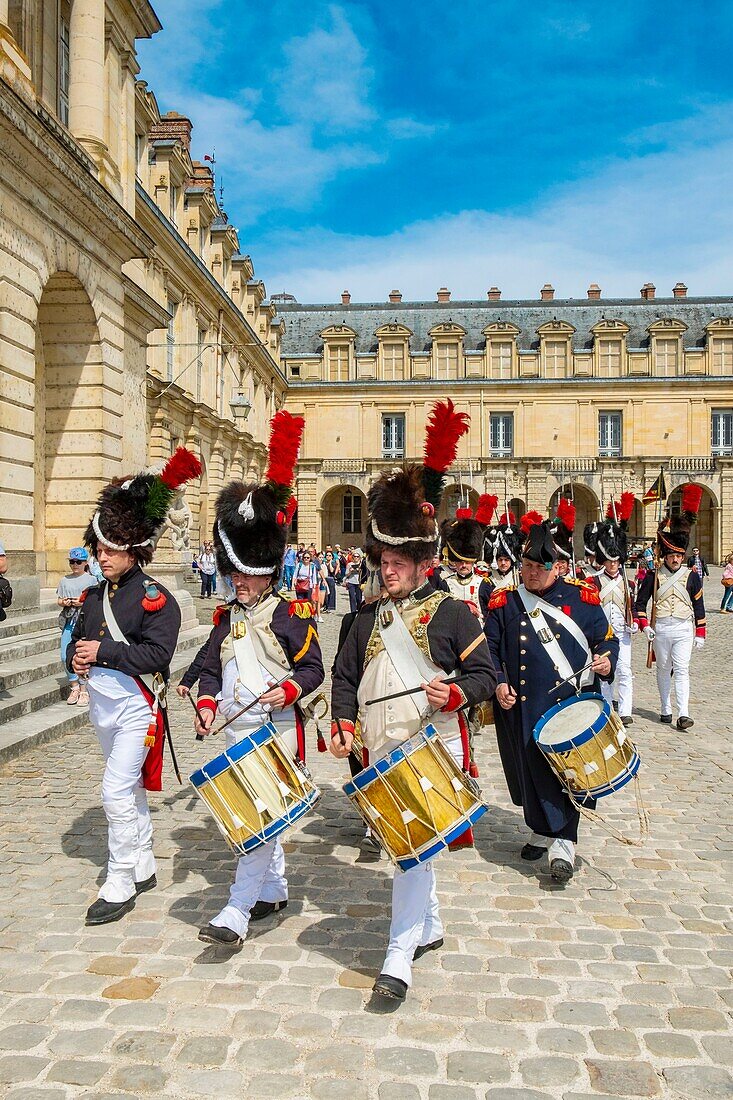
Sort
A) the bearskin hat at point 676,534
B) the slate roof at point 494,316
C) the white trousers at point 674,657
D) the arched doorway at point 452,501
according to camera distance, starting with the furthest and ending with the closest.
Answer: the slate roof at point 494,316
the arched doorway at point 452,501
the bearskin hat at point 676,534
the white trousers at point 674,657

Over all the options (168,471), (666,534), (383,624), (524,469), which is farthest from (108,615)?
→ (524,469)

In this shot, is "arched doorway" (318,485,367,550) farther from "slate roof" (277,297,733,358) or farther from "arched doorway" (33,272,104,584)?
"arched doorway" (33,272,104,584)

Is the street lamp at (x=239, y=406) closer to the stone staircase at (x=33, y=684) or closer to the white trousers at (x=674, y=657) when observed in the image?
the stone staircase at (x=33, y=684)

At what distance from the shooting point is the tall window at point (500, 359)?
48.2 meters

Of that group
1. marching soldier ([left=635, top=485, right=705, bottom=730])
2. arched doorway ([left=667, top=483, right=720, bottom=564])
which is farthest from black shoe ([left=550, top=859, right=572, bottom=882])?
arched doorway ([left=667, top=483, right=720, bottom=564])

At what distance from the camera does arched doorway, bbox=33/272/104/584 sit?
1279cm

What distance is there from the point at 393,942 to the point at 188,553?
2506 centimetres

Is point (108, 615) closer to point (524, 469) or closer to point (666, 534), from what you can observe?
point (666, 534)

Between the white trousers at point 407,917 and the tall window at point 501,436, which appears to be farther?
the tall window at point 501,436

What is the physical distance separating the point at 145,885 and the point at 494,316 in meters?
50.2

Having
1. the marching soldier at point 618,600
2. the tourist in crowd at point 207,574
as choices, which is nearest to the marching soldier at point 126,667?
the marching soldier at point 618,600

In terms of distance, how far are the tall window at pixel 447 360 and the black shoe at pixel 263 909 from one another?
46.5 meters

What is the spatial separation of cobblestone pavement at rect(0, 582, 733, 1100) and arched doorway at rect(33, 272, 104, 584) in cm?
836

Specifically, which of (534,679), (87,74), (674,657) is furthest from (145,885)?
(87,74)
